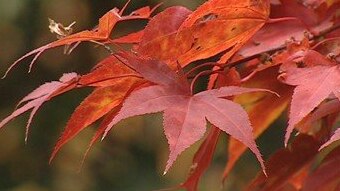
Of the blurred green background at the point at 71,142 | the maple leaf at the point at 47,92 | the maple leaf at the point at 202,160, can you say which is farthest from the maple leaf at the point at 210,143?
the blurred green background at the point at 71,142

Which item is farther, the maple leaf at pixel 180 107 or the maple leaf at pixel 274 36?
the maple leaf at pixel 274 36

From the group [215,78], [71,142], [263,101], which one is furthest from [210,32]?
[71,142]

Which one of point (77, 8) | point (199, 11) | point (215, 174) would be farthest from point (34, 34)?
point (199, 11)

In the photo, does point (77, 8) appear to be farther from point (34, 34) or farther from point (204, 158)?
point (204, 158)

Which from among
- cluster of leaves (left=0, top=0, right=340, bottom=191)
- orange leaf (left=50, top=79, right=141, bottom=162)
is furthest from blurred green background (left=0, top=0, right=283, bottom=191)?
orange leaf (left=50, top=79, right=141, bottom=162)

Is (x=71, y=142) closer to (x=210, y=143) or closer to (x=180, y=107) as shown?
(x=210, y=143)

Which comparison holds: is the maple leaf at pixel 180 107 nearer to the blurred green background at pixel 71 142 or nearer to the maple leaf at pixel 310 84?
the maple leaf at pixel 310 84

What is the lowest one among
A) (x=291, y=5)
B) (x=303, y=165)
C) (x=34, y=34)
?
(x=34, y=34)
